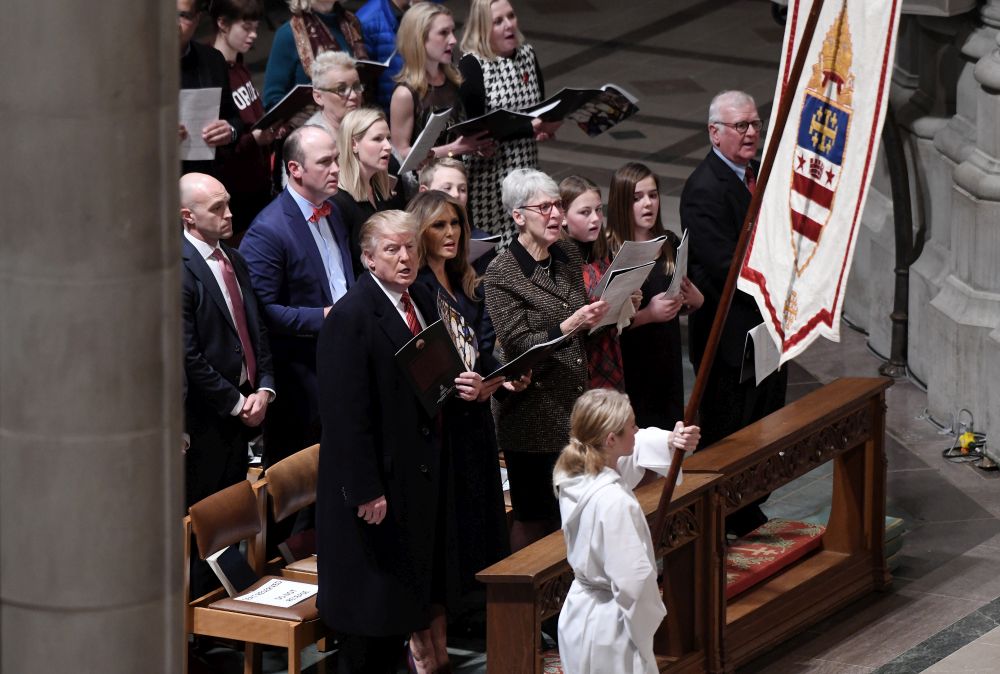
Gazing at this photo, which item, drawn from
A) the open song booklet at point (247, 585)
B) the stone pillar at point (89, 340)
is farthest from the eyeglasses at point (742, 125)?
the stone pillar at point (89, 340)

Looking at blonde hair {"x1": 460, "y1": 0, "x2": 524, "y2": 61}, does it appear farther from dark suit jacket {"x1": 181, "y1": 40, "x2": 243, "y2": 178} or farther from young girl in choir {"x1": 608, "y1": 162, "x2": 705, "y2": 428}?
young girl in choir {"x1": 608, "y1": 162, "x2": 705, "y2": 428}

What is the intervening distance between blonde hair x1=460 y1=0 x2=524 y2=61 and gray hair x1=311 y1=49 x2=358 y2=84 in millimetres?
889

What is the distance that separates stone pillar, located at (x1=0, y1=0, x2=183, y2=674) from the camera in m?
3.21

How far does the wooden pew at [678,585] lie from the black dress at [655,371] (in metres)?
1.00

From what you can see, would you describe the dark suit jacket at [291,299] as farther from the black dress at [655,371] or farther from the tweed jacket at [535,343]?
the black dress at [655,371]

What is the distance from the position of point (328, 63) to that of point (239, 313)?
5.67 feet

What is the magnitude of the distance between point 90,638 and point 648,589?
2.38m

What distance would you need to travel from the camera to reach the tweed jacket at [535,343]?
6859 millimetres

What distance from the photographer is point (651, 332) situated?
759 centimetres

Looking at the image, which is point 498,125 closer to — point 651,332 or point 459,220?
point 651,332

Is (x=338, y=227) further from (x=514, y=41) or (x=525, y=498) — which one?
(x=514, y=41)

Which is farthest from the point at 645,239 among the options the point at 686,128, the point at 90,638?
the point at 686,128

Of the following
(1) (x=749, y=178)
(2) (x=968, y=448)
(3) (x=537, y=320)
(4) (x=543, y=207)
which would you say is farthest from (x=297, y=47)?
(2) (x=968, y=448)

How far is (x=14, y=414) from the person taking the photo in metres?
3.34
